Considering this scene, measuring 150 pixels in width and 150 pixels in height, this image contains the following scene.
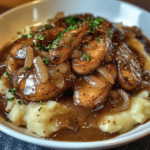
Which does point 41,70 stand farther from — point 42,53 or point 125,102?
point 125,102

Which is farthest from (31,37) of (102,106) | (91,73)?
(102,106)

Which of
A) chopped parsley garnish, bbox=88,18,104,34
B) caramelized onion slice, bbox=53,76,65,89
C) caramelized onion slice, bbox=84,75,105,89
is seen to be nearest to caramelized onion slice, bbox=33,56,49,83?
caramelized onion slice, bbox=53,76,65,89

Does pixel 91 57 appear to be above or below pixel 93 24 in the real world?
below

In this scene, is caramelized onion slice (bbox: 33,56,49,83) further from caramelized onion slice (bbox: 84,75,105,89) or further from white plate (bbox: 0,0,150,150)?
white plate (bbox: 0,0,150,150)

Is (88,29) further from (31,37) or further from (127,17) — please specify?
(127,17)

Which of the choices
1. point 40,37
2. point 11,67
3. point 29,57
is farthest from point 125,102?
point 11,67

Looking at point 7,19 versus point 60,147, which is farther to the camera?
point 7,19
